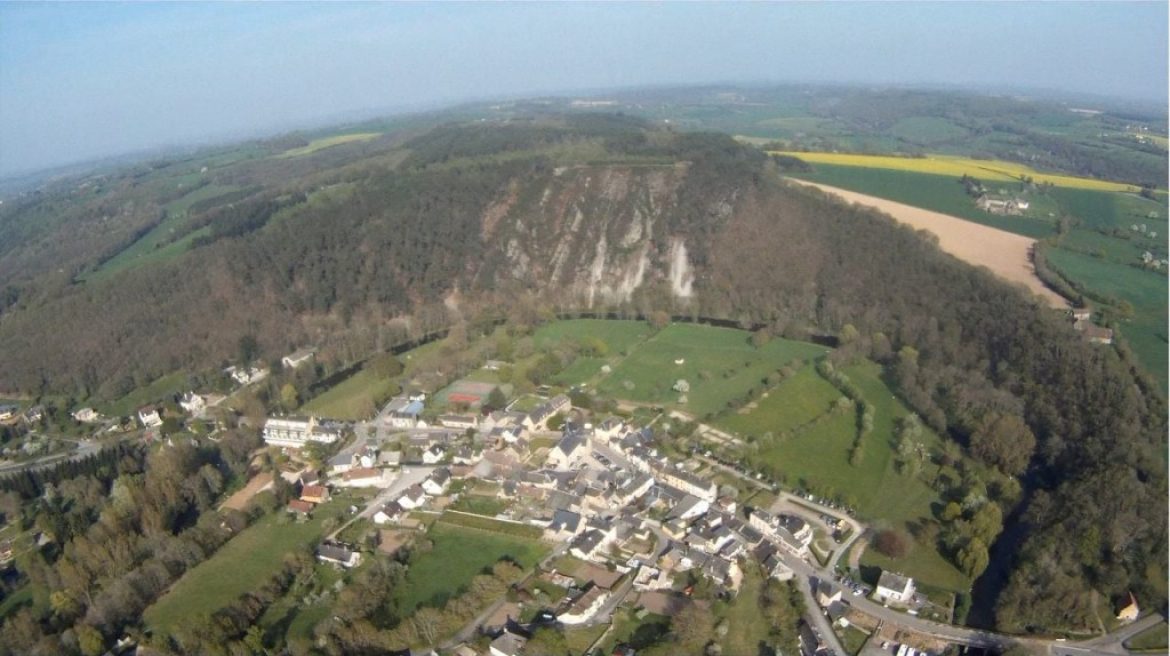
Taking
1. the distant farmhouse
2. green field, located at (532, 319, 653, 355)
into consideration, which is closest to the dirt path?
the distant farmhouse

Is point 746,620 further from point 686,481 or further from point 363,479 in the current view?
point 363,479

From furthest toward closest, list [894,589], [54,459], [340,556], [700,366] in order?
[700,366] < [54,459] < [340,556] < [894,589]

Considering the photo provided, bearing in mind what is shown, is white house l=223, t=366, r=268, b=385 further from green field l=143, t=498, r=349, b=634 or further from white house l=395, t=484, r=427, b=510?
white house l=395, t=484, r=427, b=510

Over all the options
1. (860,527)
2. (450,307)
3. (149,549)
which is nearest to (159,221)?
(450,307)

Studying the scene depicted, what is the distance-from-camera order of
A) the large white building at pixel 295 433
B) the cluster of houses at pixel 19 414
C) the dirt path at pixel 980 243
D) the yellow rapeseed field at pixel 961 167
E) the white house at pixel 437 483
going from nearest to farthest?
1. the white house at pixel 437 483
2. the large white building at pixel 295 433
3. the cluster of houses at pixel 19 414
4. the dirt path at pixel 980 243
5. the yellow rapeseed field at pixel 961 167

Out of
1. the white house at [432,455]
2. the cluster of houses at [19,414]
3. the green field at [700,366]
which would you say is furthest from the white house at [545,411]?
the cluster of houses at [19,414]

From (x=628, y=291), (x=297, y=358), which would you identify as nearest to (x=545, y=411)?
(x=628, y=291)

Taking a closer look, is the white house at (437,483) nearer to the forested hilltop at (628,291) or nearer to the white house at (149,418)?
the forested hilltop at (628,291)
